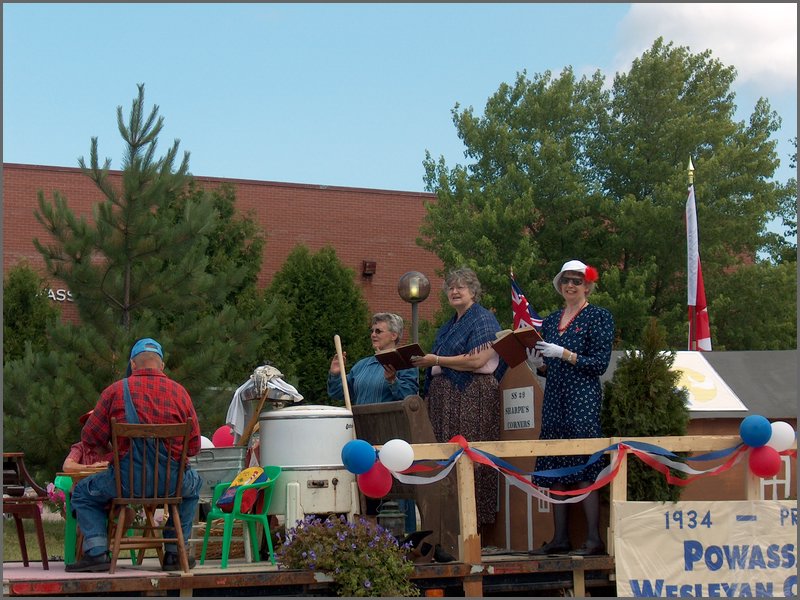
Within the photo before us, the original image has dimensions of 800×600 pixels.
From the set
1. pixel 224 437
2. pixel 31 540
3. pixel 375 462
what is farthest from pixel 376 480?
pixel 31 540

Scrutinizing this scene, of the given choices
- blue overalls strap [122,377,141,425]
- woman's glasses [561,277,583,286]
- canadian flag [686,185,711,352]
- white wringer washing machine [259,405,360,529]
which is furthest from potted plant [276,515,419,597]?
canadian flag [686,185,711,352]

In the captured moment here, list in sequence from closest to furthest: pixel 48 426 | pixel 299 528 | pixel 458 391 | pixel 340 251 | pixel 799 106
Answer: pixel 299 528 → pixel 799 106 → pixel 458 391 → pixel 48 426 → pixel 340 251

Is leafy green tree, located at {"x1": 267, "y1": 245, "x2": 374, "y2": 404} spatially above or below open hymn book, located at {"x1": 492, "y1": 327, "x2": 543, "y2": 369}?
above

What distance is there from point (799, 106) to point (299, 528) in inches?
140

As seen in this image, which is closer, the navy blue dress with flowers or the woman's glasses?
the navy blue dress with flowers

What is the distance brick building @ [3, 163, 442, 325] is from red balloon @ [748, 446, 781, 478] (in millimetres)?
20474

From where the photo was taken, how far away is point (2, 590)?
509 centimetres

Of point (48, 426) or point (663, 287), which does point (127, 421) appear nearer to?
point (48, 426)

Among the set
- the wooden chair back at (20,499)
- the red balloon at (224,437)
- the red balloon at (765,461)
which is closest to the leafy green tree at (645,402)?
the red balloon at (765,461)

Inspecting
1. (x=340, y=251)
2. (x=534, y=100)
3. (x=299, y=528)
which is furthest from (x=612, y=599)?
(x=340, y=251)

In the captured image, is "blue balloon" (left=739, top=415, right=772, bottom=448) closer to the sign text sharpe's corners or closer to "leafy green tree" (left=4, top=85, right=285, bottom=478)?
the sign text sharpe's corners

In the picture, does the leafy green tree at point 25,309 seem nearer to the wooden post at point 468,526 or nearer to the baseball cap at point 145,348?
the baseball cap at point 145,348

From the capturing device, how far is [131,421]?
19.5ft

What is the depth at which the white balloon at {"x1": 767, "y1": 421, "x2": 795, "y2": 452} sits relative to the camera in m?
6.32
